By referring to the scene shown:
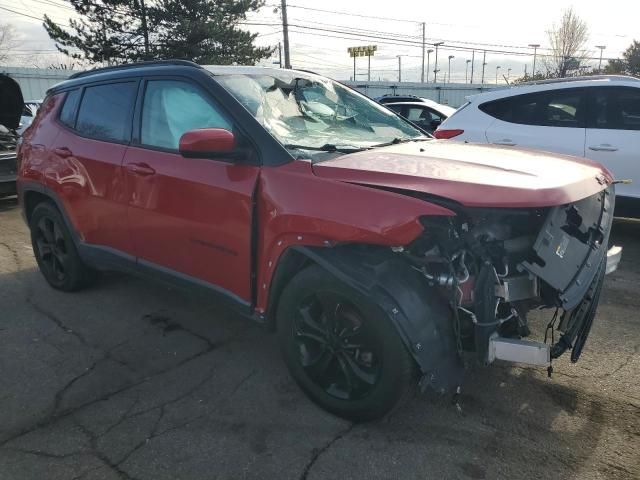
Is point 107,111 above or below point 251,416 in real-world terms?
above

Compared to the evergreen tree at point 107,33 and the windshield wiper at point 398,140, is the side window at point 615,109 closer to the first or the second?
the windshield wiper at point 398,140

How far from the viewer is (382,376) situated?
2.53 metres

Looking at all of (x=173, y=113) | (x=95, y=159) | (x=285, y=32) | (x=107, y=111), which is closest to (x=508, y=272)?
(x=173, y=113)

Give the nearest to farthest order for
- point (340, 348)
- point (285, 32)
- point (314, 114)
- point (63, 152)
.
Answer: point (340, 348)
point (314, 114)
point (63, 152)
point (285, 32)

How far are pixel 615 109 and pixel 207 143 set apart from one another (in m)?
5.14

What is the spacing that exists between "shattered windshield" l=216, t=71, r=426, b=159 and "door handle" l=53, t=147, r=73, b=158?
176 centimetres

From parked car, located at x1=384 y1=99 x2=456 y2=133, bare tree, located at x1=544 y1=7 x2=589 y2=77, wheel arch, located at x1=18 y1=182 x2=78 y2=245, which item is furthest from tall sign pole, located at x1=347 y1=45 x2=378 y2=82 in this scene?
wheel arch, located at x1=18 y1=182 x2=78 y2=245

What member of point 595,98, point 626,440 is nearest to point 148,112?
point 626,440

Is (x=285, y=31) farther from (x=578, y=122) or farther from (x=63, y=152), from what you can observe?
(x=63, y=152)

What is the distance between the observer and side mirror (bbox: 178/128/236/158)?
2.80m

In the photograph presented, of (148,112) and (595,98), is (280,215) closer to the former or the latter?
(148,112)

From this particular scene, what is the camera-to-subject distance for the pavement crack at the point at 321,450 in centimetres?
242

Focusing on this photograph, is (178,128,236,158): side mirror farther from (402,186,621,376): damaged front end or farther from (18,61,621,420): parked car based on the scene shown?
(402,186,621,376): damaged front end

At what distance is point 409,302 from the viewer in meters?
2.42
